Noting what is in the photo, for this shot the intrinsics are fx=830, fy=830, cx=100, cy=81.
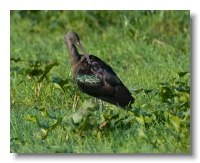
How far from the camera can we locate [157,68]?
8.24 metres

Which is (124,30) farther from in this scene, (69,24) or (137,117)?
(137,117)

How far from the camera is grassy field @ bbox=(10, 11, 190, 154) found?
249 inches

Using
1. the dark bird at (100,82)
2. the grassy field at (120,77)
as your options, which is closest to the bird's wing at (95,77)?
the dark bird at (100,82)

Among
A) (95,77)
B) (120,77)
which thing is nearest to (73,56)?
(95,77)

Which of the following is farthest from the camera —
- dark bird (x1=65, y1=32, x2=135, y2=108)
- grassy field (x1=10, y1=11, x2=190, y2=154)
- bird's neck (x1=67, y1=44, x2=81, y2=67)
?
bird's neck (x1=67, y1=44, x2=81, y2=67)

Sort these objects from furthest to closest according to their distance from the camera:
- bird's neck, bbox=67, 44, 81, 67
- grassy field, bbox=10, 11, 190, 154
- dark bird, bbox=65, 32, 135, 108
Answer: bird's neck, bbox=67, 44, 81, 67
dark bird, bbox=65, 32, 135, 108
grassy field, bbox=10, 11, 190, 154

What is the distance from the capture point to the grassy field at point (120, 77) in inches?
249

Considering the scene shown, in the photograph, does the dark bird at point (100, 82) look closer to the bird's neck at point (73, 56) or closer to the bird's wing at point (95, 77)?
the bird's wing at point (95, 77)

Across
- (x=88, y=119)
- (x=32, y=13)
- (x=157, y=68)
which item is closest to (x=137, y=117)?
(x=88, y=119)

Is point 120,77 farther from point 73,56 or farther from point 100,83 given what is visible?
point 100,83

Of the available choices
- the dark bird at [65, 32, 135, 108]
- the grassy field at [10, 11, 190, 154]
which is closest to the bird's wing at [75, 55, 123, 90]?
the dark bird at [65, 32, 135, 108]

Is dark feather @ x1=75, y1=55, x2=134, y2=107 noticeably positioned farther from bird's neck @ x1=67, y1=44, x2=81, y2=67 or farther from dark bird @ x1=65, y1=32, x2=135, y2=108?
bird's neck @ x1=67, y1=44, x2=81, y2=67

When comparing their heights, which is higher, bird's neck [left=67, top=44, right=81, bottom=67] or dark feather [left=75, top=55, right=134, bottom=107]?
bird's neck [left=67, top=44, right=81, bottom=67]
